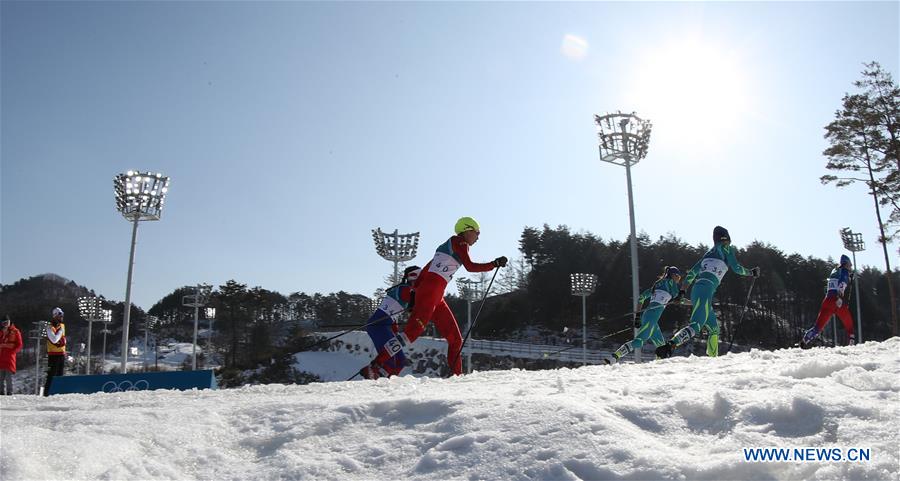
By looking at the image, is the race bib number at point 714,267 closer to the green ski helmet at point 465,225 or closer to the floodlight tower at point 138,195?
the green ski helmet at point 465,225

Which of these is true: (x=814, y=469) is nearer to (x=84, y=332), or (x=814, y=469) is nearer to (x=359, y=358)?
(x=359, y=358)

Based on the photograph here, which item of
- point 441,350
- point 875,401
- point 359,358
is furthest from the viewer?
point 359,358

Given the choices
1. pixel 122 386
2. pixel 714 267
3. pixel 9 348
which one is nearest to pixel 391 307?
pixel 122 386

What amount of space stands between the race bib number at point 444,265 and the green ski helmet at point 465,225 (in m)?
0.43

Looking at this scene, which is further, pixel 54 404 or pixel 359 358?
pixel 359 358

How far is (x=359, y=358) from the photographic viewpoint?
40.9m

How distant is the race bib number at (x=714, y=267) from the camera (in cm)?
1005

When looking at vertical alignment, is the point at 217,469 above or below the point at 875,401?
below

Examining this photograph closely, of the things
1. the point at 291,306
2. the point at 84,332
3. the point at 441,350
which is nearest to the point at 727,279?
the point at 441,350

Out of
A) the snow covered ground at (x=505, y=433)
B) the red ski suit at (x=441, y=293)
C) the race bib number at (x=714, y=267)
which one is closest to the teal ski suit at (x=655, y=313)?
the race bib number at (x=714, y=267)

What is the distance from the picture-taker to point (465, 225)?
8461mm

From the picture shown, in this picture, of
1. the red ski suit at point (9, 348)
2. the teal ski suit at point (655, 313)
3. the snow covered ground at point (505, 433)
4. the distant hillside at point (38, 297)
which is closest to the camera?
the snow covered ground at point (505, 433)

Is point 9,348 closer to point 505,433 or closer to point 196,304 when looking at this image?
point 505,433

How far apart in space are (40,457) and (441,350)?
3526 centimetres
